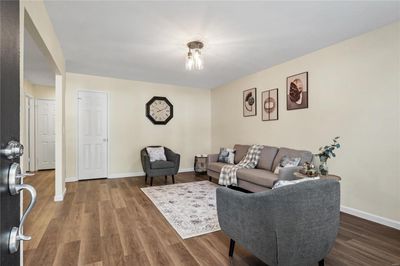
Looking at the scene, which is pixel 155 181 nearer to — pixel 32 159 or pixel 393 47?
pixel 32 159

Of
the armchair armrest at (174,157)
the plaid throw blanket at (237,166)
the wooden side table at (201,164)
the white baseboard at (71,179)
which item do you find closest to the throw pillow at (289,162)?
the plaid throw blanket at (237,166)

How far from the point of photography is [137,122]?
17.3 ft

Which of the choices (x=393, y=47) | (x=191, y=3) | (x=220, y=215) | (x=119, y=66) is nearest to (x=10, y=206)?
(x=220, y=215)

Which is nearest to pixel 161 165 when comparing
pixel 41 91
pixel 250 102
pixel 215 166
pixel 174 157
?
pixel 174 157

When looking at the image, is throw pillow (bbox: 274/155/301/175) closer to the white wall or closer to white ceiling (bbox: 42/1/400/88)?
white ceiling (bbox: 42/1/400/88)

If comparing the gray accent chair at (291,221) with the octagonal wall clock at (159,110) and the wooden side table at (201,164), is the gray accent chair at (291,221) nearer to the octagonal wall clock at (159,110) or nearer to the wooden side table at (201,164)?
the wooden side table at (201,164)

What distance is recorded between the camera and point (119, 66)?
13.4 feet

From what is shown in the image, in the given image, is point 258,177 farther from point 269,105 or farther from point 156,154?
point 156,154

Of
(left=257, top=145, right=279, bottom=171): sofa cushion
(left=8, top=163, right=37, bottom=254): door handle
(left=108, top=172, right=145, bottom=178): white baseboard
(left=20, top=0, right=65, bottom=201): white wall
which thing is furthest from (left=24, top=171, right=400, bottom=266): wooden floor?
(left=108, top=172, right=145, bottom=178): white baseboard

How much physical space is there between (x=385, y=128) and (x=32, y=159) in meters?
7.67

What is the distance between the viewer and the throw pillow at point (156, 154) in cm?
471

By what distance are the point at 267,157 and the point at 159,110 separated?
3.04m

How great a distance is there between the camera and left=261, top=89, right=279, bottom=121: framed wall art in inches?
159

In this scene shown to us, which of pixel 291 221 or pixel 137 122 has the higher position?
pixel 137 122
